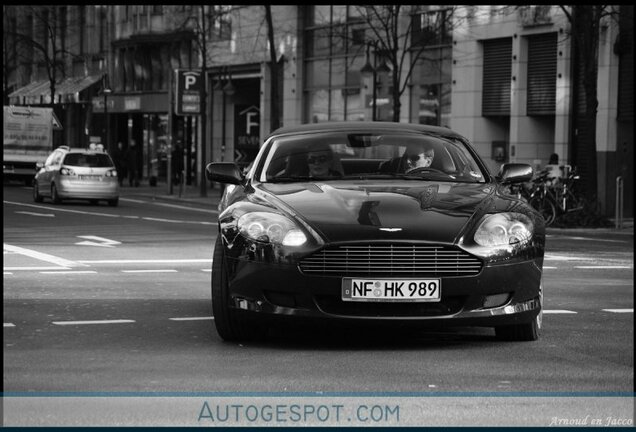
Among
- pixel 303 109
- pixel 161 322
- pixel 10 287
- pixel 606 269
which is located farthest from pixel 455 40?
pixel 161 322

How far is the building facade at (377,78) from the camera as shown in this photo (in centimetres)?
3372

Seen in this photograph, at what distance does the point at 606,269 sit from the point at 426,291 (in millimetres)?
7945

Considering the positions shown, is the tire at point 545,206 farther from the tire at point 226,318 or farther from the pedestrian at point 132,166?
the pedestrian at point 132,166

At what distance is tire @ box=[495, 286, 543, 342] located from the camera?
9.09 m

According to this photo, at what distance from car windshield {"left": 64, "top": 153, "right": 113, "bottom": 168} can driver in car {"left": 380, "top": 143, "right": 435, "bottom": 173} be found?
26.4 meters

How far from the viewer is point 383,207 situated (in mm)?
8875

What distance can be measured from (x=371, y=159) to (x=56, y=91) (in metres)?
62.5

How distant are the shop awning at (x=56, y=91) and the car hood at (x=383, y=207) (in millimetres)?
59283

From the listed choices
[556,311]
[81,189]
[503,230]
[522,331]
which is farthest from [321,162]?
[81,189]

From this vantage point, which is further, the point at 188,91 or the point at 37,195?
the point at 188,91

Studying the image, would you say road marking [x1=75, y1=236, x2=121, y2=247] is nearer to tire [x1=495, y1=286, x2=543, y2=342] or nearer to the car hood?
the car hood

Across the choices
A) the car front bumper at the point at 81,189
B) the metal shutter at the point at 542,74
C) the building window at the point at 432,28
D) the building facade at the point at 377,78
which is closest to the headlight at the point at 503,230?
the building facade at the point at 377,78

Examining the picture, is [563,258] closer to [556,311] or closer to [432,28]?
[556,311]

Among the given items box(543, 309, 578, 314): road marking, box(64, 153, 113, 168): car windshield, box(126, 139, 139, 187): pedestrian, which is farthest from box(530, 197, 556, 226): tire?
box(126, 139, 139, 187): pedestrian
